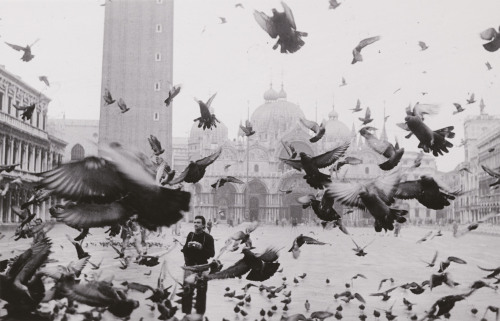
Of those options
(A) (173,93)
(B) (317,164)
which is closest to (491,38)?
(B) (317,164)

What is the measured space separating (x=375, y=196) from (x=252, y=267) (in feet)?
3.32

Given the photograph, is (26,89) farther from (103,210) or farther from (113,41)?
(103,210)

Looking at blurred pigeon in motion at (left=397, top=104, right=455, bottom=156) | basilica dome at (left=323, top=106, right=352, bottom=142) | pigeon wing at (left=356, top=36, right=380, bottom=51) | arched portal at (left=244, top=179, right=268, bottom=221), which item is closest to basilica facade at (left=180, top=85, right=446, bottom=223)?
arched portal at (left=244, top=179, right=268, bottom=221)

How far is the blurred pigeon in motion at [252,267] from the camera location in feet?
13.8

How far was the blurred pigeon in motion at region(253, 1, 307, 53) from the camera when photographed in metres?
4.86

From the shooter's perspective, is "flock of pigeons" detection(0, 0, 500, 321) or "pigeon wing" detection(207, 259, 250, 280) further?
"pigeon wing" detection(207, 259, 250, 280)

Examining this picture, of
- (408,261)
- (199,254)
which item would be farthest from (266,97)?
(199,254)

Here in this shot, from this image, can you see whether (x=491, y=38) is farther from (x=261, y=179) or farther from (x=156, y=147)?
(x=261, y=179)

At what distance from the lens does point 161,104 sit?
129 feet

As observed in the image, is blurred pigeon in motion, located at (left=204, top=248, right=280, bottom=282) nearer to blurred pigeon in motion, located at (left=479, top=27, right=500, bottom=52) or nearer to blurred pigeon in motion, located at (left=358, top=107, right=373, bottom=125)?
blurred pigeon in motion, located at (left=479, top=27, right=500, bottom=52)

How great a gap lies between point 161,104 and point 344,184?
35.9 metres

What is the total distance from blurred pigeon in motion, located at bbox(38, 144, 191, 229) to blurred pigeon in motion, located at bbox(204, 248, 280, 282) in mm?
975

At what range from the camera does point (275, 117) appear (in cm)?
7475

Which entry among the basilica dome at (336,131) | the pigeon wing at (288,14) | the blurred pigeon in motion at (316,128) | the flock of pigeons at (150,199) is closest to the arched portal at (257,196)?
the basilica dome at (336,131)
